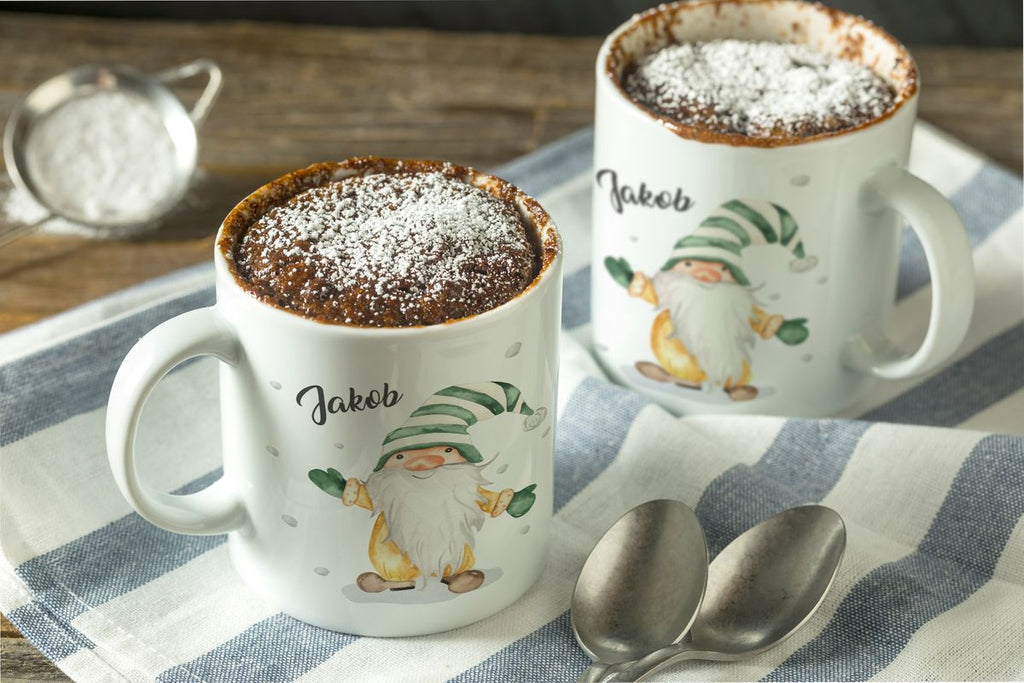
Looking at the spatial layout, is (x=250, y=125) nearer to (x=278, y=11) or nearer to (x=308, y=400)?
(x=278, y=11)

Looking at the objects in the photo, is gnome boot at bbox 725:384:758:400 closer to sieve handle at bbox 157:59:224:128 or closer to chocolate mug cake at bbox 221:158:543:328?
chocolate mug cake at bbox 221:158:543:328

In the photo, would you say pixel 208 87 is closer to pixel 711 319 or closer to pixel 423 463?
pixel 711 319

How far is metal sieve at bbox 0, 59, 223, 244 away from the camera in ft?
3.68

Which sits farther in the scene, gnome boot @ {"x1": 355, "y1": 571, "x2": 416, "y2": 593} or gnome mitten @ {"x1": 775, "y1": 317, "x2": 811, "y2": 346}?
gnome mitten @ {"x1": 775, "y1": 317, "x2": 811, "y2": 346}

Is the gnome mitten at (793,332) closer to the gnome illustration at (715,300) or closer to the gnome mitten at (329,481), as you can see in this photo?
the gnome illustration at (715,300)

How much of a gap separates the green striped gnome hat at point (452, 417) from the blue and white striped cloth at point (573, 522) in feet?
0.46

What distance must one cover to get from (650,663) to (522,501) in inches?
4.3

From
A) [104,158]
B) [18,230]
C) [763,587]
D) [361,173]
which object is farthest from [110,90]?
[763,587]

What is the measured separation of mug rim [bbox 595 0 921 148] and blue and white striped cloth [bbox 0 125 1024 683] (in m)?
0.18

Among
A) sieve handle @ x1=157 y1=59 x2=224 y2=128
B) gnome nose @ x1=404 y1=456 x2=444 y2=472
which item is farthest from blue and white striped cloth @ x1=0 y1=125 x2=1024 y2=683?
sieve handle @ x1=157 y1=59 x2=224 y2=128

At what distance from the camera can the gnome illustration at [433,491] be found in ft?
2.08

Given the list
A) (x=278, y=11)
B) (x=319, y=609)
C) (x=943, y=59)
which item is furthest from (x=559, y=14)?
(x=319, y=609)

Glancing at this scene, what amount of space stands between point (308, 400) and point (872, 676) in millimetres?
342

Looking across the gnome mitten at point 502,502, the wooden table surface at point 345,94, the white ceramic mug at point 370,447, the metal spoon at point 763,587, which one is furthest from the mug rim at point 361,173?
the wooden table surface at point 345,94
